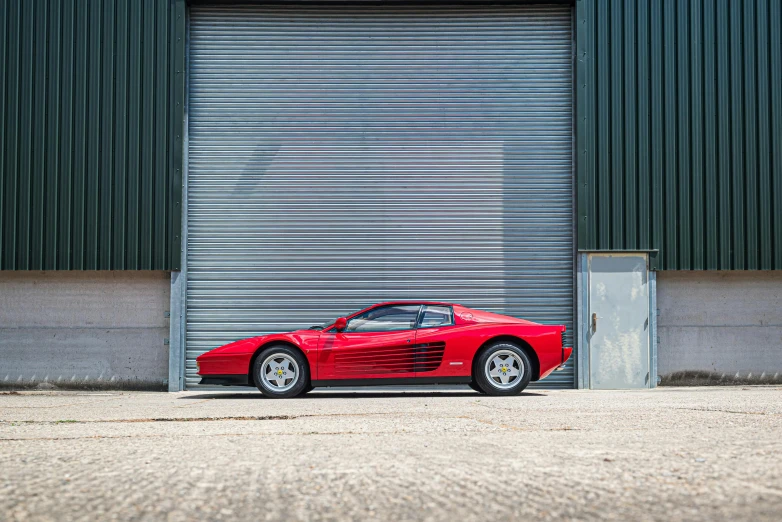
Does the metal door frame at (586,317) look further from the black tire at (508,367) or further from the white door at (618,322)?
the black tire at (508,367)

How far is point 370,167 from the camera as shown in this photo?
46.9ft

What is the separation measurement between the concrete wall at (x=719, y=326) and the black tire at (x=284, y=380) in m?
6.27

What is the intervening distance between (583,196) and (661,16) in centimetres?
324

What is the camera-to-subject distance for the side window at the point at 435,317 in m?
11.1

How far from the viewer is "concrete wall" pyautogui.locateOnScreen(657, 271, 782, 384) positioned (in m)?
14.2

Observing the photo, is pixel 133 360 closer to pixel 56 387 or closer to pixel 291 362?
pixel 56 387

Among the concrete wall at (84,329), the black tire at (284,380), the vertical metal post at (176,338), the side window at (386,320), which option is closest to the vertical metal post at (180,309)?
the vertical metal post at (176,338)

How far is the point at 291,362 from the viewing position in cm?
1106

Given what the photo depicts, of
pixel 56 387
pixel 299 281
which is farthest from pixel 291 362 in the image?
pixel 56 387

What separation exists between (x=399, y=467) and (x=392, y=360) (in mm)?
6605

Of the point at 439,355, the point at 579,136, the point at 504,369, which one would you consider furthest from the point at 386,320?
the point at 579,136

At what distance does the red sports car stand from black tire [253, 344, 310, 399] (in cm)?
1

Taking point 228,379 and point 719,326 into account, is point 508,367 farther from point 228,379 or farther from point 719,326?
point 719,326

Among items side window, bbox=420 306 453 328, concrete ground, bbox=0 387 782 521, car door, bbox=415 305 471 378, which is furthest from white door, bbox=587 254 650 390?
concrete ground, bbox=0 387 782 521
